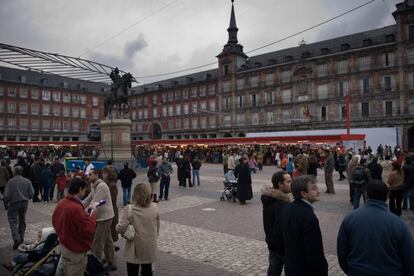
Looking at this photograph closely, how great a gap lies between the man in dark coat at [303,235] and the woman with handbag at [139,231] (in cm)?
166

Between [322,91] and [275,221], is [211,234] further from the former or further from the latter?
[322,91]

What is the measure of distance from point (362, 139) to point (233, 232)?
25.0 m

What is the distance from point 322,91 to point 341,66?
13.4 feet

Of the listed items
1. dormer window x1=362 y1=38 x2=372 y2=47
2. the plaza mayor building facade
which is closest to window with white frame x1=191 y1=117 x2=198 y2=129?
the plaza mayor building facade

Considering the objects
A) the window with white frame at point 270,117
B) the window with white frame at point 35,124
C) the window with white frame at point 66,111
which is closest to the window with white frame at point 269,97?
the window with white frame at point 270,117

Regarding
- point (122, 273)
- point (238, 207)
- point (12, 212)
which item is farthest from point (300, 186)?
point (238, 207)

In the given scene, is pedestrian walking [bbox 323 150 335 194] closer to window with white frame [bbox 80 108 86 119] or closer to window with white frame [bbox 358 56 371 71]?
window with white frame [bbox 358 56 371 71]

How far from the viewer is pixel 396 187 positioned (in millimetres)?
8625

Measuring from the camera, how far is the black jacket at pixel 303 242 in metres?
2.83

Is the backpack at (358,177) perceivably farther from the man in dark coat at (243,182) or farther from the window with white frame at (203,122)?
the window with white frame at (203,122)

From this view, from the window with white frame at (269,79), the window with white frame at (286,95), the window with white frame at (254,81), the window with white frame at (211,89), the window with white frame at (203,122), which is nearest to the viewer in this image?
the window with white frame at (286,95)

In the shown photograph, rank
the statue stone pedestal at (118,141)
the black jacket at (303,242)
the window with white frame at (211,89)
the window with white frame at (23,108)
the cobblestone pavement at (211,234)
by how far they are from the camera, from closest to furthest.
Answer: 1. the black jacket at (303,242)
2. the cobblestone pavement at (211,234)
3. the statue stone pedestal at (118,141)
4. the window with white frame at (211,89)
5. the window with white frame at (23,108)

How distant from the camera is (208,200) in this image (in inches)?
467

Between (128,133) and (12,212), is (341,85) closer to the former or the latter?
(128,133)
